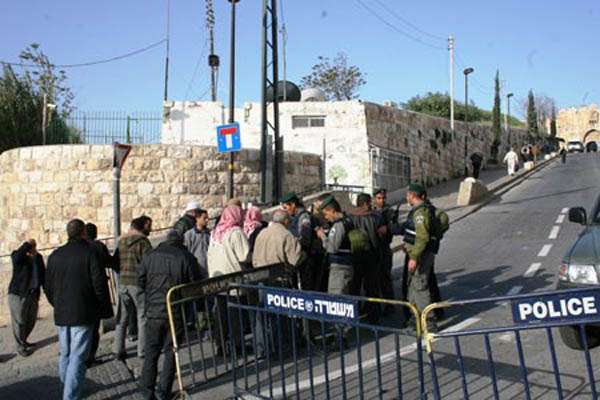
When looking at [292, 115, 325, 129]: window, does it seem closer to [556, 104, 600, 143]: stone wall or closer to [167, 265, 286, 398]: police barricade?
[167, 265, 286, 398]: police barricade

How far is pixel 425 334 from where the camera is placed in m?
3.80

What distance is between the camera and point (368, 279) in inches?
308

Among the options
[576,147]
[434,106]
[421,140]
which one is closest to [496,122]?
[434,106]

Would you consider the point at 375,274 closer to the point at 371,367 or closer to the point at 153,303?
the point at 371,367

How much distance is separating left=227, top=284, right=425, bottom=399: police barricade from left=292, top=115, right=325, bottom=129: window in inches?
604

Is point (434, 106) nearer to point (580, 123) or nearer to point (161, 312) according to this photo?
point (161, 312)

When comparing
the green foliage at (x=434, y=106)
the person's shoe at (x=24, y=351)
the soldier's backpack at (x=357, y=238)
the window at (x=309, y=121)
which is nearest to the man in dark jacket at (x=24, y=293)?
the person's shoe at (x=24, y=351)

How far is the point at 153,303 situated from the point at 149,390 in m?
0.78

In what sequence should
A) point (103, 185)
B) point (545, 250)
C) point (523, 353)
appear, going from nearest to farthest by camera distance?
1. point (523, 353)
2. point (545, 250)
3. point (103, 185)

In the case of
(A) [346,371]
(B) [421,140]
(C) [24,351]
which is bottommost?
(C) [24,351]

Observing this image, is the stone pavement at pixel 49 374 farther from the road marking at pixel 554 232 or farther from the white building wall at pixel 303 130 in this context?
the white building wall at pixel 303 130

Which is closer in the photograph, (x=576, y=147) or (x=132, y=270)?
(x=132, y=270)

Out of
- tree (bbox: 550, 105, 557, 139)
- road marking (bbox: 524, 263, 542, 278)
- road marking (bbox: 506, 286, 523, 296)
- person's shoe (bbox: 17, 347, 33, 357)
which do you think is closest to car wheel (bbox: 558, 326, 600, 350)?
road marking (bbox: 506, 286, 523, 296)

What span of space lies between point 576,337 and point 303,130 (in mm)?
17007
